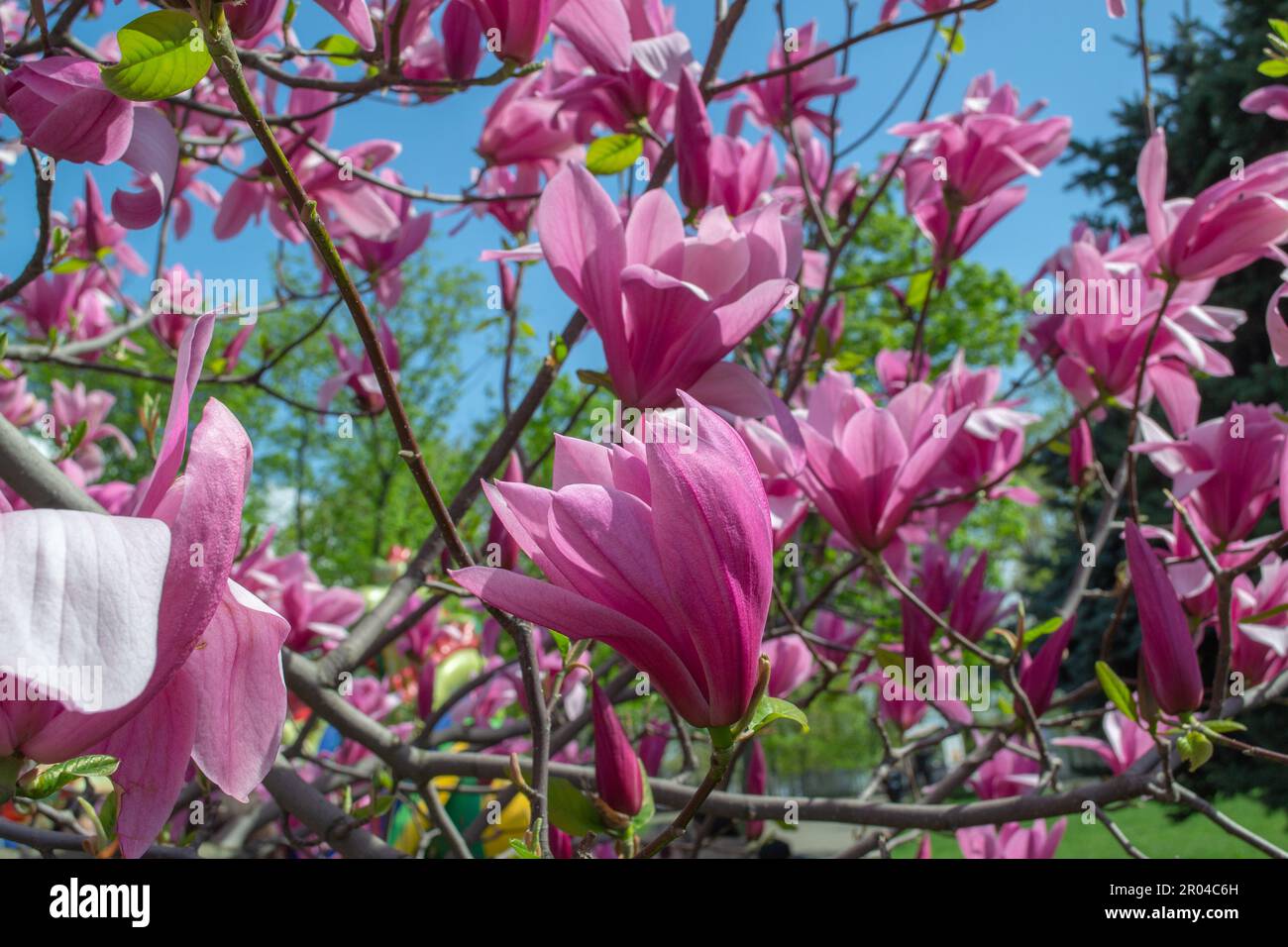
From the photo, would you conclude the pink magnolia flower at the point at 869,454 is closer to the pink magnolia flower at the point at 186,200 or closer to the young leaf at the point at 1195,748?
the young leaf at the point at 1195,748

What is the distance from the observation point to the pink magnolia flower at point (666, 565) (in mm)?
578

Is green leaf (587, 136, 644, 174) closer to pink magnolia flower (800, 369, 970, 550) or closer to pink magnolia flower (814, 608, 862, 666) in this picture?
pink magnolia flower (800, 369, 970, 550)

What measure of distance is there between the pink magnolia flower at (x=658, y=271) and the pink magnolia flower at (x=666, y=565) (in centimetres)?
30

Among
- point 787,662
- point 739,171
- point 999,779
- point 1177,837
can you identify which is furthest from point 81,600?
point 1177,837

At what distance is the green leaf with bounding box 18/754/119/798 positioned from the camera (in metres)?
0.55

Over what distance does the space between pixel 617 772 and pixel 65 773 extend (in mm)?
454

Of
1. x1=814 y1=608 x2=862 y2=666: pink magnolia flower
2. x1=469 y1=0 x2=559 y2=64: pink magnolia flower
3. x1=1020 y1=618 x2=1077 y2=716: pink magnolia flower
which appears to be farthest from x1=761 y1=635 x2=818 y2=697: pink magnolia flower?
x1=469 y1=0 x2=559 y2=64: pink magnolia flower

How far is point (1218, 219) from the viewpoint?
1.34 metres

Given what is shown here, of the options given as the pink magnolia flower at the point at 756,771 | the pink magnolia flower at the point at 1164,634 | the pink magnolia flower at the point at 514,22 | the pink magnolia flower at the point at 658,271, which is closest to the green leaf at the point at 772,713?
the pink magnolia flower at the point at 658,271

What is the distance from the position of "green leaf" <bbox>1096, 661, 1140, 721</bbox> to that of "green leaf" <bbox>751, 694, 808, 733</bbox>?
0.44 meters

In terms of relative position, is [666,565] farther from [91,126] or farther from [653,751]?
[653,751]
